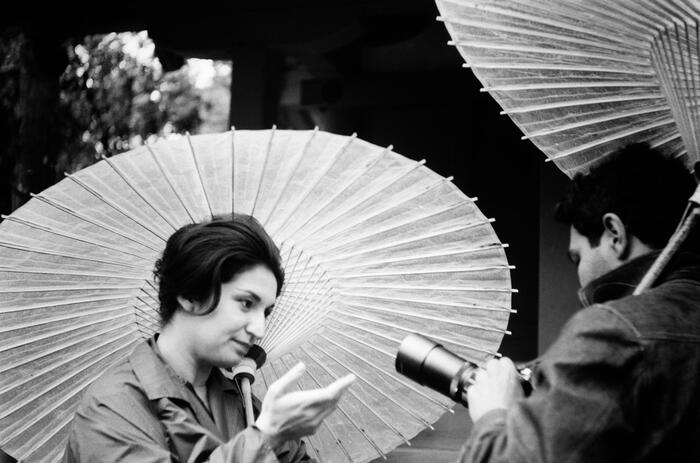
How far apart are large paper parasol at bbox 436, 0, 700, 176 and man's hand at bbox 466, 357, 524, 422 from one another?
0.69 m

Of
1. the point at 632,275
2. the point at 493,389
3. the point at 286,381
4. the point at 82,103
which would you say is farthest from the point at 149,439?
the point at 82,103

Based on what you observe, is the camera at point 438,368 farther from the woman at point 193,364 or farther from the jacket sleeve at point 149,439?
the jacket sleeve at point 149,439

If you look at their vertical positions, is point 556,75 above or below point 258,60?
below

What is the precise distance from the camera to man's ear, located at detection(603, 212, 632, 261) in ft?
5.90

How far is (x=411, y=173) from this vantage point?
2375 millimetres

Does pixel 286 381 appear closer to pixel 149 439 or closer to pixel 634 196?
pixel 149 439

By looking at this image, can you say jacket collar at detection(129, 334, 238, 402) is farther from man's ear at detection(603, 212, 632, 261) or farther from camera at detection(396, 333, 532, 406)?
man's ear at detection(603, 212, 632, 261)

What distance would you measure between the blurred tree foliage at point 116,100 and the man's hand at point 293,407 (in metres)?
4.56

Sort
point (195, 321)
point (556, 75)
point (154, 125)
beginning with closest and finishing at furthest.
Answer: point (556, 75)
point (195, 321)
point (154, 125)

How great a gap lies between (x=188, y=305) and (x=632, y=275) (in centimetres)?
113

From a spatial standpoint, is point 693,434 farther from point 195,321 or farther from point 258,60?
point 258,60

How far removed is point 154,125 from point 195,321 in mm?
7615

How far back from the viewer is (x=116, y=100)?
26.8 feet

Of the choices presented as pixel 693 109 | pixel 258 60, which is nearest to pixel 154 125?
pixel 258 60
